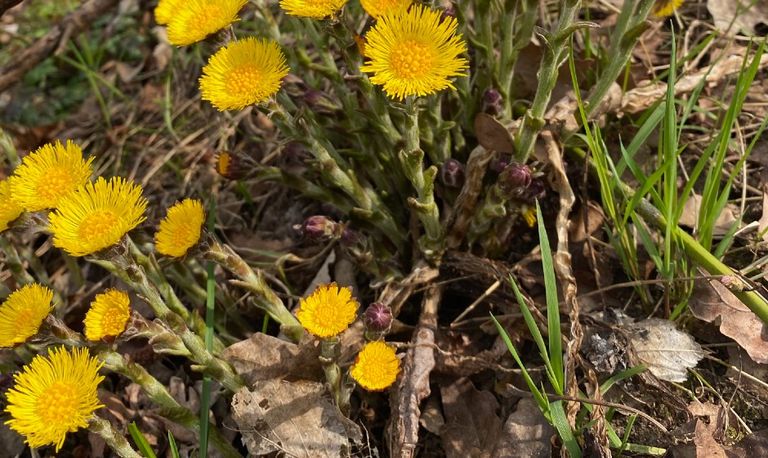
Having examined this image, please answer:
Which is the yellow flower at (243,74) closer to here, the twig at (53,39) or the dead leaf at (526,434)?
the dead leaf at (526,434)

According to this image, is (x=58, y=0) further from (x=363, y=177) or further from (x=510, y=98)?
(x=510, y=98)

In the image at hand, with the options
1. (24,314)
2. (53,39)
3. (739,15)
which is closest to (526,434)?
(24,314)

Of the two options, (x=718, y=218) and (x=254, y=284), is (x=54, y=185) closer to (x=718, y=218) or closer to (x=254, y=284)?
(x=254, y=284)

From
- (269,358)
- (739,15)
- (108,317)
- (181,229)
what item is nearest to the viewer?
(108,317)

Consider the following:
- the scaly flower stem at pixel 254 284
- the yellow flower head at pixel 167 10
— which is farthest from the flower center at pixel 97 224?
the yellow flower head at pixel 167 10

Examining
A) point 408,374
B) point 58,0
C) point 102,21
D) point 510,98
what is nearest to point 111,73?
point 102,21
